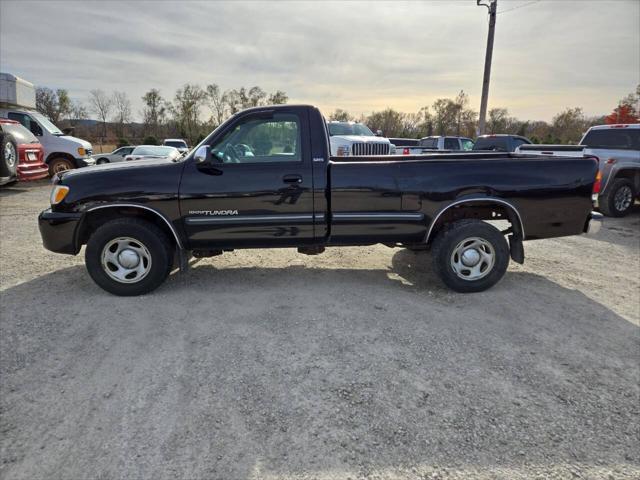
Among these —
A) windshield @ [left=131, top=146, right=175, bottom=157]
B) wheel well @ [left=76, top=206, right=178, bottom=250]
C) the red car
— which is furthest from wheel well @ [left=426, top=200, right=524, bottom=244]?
windshield @ [left=131, top=146, right=175, bottom=157]

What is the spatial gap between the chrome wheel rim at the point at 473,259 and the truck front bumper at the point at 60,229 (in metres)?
4.06

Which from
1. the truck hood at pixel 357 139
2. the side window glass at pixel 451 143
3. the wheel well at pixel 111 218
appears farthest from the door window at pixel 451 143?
the wheel well at pixel 111 218

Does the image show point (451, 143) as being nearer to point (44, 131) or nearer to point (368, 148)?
point (368, 148)

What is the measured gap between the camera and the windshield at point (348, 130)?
1291 centimetres

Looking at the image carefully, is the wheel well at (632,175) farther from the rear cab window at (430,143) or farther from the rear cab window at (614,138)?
the rear cab window at (430,143)

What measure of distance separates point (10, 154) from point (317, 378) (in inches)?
445

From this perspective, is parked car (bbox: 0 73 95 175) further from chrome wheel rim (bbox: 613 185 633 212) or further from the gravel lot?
chrome wheel rim (bbox: 613 185 633 212)

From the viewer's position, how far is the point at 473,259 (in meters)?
4.48

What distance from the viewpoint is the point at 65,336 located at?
350cm

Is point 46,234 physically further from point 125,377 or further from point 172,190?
point 125,377

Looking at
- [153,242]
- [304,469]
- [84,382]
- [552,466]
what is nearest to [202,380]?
[84,382]

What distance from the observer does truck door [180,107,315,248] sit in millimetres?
4215

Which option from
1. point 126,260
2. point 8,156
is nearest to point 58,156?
point 8,156

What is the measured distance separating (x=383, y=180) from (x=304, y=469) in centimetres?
294
